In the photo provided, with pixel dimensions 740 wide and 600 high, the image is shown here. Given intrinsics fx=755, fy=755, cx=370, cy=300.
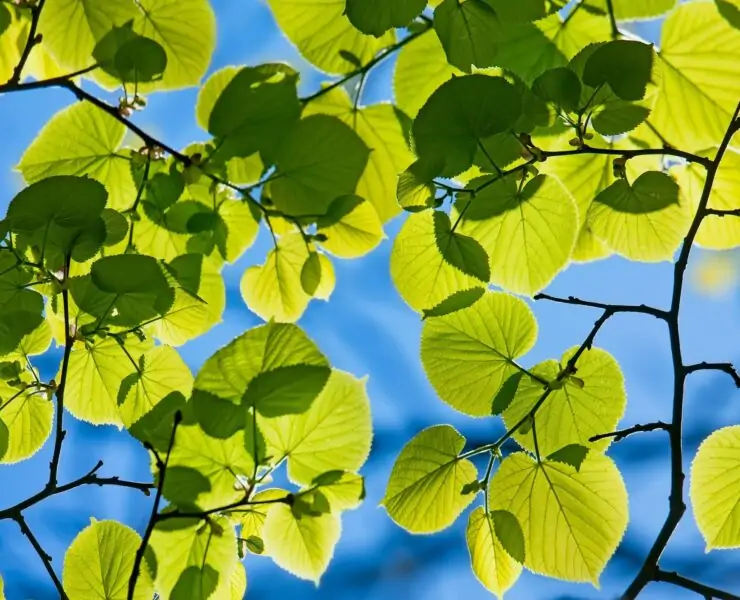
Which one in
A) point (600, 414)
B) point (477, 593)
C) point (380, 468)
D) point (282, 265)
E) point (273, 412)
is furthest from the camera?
point (380, 468)

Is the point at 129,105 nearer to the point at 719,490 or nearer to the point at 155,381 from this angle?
the point at 155,381

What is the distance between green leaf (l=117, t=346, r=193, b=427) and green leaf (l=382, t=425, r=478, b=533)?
20cm

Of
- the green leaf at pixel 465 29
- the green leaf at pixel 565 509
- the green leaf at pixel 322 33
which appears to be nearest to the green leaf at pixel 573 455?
the green leaf at pixel 565 509

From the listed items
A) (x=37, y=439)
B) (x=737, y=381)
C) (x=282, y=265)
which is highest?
(x=282, y=265)

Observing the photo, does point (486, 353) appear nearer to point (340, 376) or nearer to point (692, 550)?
point (340, 376)

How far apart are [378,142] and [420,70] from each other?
3.3 inches

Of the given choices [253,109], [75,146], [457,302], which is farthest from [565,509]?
[75,146]

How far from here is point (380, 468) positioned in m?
1.59

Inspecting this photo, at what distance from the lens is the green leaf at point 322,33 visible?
66 cm

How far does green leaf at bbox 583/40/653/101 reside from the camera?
470 mm

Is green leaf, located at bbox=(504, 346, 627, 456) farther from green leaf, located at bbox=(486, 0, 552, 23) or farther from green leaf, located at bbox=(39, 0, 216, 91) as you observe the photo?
green leaf, located at bbox=(39, 0, 216, 91)

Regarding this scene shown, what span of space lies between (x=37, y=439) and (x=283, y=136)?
1.14ft

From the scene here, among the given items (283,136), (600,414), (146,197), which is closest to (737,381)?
(600,414)

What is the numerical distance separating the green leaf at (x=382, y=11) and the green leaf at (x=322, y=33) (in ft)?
0.51
